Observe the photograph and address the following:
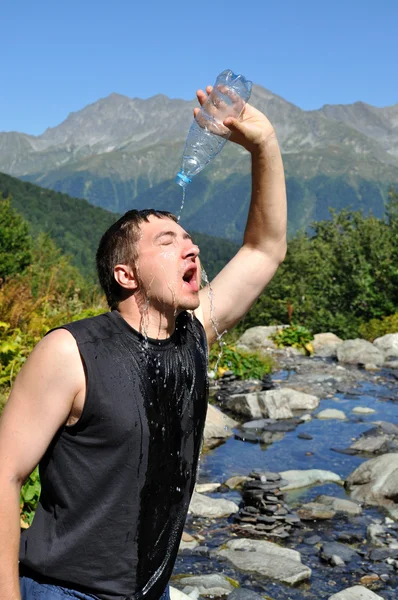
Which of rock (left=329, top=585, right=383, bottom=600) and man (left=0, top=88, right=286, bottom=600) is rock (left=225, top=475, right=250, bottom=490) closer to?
rock (left=329, top=585, right=383, bottom=600)

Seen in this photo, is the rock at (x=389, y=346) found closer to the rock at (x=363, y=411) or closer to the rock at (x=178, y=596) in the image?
the rock at (x=363, y=411)

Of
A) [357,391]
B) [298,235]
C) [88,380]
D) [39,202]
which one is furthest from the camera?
[39,202]

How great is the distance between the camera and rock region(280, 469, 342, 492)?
7.41 meters

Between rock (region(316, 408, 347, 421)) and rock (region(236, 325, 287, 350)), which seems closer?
rock (region(316, 408, 347, 421))

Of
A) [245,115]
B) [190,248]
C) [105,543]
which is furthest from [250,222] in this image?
[105,543]

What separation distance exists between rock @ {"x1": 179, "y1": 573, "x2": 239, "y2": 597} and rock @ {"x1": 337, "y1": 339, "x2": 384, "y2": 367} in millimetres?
11076

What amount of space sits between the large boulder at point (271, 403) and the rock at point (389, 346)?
5450 mm

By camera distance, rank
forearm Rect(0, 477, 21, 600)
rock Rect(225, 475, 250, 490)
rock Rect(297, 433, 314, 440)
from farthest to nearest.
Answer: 1. rock Rect(297, 433, 314, 440)
2. rock Rect(225, 475, 250, 490)
3. forearm Rect(0, 477, 21, 600)

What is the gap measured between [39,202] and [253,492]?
89059 millimetres

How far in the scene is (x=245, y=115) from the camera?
8.70 feet

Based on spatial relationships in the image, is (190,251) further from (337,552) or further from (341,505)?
(341,505)

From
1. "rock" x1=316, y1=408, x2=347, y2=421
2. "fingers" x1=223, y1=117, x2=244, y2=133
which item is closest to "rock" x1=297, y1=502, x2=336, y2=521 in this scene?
"rock" x1=316, y1=408, x2=347, y2=421

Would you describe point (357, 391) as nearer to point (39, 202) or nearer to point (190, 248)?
point (190, 248)

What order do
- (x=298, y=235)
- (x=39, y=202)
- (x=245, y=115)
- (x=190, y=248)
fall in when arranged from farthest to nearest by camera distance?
(x=39, y=202), (x=298, y=235), (x=245, y=115), (x=190, y=248)
